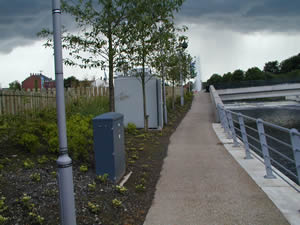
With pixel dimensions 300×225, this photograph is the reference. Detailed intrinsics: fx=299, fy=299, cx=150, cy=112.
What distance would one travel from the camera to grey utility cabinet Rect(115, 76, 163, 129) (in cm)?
1351

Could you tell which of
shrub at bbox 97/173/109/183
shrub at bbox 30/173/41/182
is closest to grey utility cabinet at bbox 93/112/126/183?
shrub at bbox 97/173/109/183

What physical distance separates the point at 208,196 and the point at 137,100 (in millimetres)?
9110

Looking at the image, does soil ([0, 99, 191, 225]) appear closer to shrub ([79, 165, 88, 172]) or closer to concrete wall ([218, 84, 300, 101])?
shrub ([79, 165, 88, 172])

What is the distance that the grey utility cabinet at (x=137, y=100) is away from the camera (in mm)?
13508

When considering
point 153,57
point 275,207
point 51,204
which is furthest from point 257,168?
point 153,57

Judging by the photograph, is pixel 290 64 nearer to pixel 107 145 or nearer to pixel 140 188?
pixel 140 188

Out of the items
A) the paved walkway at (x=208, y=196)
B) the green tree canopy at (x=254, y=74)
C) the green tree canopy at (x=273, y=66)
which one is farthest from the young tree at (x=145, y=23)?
the green tree canopy at (x=273, y=66)

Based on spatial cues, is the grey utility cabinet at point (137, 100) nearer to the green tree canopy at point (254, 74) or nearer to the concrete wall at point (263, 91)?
the concrete wall at point (263, 91)

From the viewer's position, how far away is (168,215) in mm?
4141

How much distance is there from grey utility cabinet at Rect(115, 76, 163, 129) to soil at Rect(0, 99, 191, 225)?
698 cm

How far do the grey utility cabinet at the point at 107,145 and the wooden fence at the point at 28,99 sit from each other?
15.3ft

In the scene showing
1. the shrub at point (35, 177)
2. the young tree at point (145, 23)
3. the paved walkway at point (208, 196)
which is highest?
the young tree at point (145, 23)

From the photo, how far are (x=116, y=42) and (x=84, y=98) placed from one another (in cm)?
480

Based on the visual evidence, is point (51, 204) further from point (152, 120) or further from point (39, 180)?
point (152, 120)
